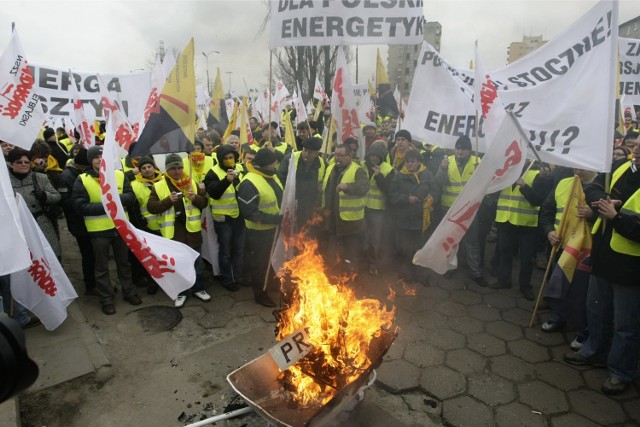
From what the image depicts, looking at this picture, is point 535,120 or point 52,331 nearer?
point 535,120

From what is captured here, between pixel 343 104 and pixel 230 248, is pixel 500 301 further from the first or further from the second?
pixel 230 248

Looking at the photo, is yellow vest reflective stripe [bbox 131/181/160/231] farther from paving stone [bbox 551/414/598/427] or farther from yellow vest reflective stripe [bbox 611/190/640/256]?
yellow vest reflective stripe [bbox 611/190/640/256]

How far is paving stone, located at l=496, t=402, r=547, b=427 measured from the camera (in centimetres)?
360

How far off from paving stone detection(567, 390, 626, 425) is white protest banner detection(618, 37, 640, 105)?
18.2 feet

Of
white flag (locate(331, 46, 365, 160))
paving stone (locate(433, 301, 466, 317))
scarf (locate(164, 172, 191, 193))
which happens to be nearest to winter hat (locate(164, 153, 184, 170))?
scarf (locate(164, 172, 191, 193))

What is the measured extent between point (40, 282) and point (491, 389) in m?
5.35

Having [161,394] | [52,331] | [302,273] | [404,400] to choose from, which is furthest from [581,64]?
[52,331]

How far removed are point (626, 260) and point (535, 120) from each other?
168 centimetres

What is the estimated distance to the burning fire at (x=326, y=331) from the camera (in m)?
3.15

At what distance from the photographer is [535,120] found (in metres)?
4.29

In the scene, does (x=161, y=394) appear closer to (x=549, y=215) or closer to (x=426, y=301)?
(x=426, y=301)

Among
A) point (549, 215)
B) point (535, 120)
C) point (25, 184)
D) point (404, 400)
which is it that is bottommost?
point (404, 400)

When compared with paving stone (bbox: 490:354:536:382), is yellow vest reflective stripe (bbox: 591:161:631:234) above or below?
above

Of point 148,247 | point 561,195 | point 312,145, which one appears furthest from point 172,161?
point 561,195
